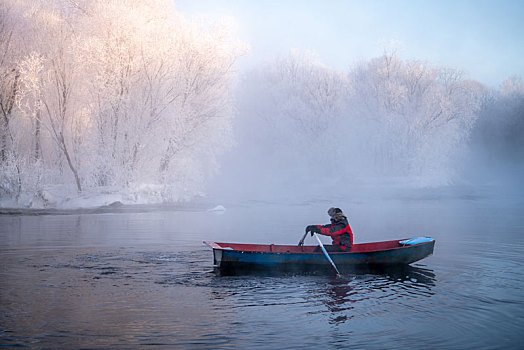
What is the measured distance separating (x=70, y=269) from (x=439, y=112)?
40.2m

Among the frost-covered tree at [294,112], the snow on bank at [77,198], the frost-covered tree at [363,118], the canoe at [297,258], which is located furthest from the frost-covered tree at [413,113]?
the canoe at [297,258]

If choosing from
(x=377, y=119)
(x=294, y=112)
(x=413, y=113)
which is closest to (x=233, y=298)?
(x=413, y=113)

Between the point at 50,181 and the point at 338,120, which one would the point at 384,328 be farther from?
the point at 338,120

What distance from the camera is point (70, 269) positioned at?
12.0 m

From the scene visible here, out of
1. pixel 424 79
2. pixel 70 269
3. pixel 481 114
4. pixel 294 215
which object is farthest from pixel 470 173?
pixel 70 269

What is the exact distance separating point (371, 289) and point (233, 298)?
2.78 m

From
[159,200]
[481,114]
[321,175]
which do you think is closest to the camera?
[159,200]

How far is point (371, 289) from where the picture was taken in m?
10.4

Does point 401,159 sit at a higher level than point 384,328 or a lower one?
higher

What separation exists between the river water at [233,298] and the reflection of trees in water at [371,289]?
0.02 m

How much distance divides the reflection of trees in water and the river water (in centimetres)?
2

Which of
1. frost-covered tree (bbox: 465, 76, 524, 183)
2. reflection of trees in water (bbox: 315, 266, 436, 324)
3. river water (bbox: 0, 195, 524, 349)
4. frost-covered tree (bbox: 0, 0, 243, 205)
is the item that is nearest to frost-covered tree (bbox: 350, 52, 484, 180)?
frost-covered tree (bbox: 465, 76, 524, 183)

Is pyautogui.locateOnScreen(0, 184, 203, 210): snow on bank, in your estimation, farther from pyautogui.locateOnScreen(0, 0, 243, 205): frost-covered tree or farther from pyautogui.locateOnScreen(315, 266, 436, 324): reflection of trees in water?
pyautogui.locateOnScreen(315, 266, 436, 324): reflection of trees in water

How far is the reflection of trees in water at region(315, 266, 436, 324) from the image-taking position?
884 centimetres
